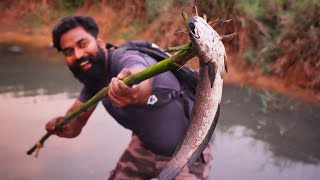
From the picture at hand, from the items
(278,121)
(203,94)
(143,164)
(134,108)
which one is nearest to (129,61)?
(134,108)

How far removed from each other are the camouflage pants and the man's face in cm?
53

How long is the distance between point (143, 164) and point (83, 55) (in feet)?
2.59

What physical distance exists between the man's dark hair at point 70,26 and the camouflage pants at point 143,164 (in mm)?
763

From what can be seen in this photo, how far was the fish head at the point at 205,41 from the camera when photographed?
109cm

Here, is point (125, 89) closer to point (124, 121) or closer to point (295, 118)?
point (124, 121)

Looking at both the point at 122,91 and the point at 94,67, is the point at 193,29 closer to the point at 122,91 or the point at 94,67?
the point at 122,91

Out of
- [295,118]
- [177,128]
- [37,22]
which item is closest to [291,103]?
[295,118]

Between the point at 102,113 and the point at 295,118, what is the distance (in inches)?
91.3

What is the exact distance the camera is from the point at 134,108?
2.42 m

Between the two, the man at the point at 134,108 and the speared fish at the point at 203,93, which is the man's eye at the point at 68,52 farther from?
the speared fish at the point at 203,93

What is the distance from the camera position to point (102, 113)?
16.9 ft

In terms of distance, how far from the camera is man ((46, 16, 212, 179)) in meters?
2.42

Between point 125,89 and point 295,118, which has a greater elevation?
point 125,89

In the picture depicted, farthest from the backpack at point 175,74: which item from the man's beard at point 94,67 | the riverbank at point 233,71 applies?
the riverbank at point 233,71
